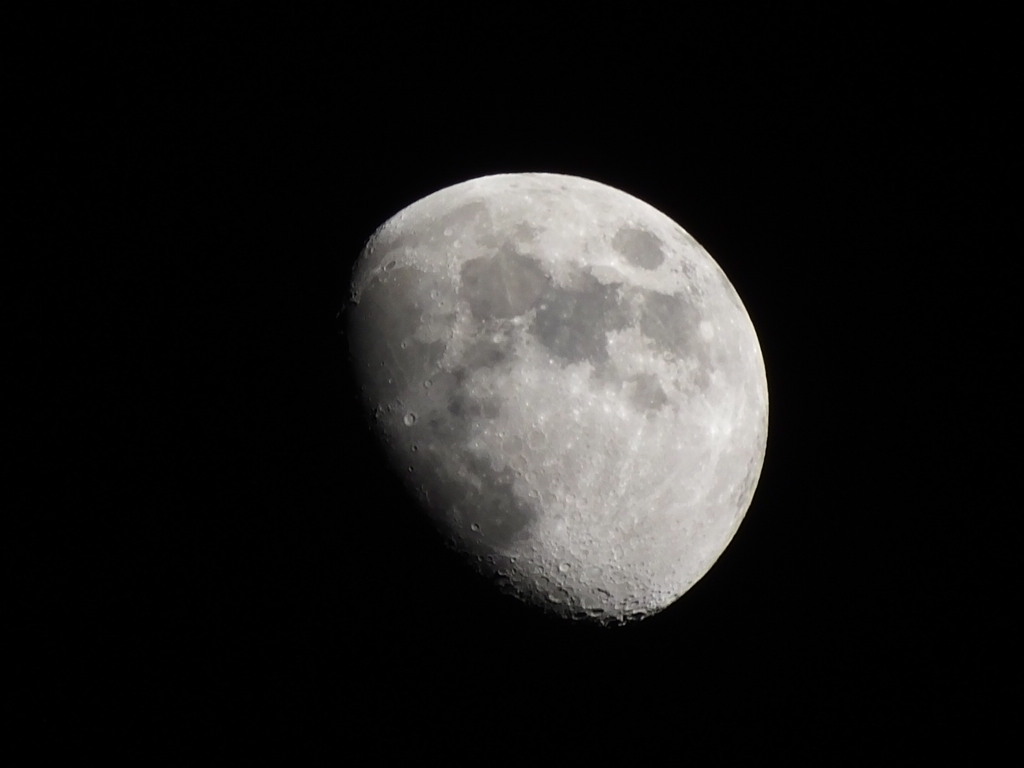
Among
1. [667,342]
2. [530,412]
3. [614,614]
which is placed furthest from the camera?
[614,614]

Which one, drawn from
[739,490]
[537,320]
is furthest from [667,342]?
[739,490]

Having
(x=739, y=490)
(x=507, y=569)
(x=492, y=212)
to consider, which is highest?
(x=492, y=212)

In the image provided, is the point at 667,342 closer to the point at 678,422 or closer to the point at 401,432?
the point at 678,422

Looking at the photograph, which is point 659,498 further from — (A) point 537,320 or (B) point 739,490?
(A) point 537,320

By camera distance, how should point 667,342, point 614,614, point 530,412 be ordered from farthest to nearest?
point 614,614 < point 667,342 < point 530,412

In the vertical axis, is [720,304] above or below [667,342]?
above

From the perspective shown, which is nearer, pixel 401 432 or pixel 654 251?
pixel 401 432
